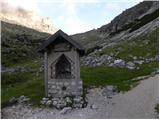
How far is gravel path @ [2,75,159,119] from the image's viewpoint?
27319 mm

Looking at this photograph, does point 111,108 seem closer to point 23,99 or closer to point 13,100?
point 23,99

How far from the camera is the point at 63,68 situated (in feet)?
115

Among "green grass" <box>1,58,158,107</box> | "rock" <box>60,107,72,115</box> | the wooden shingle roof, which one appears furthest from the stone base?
the wooden shingle roof

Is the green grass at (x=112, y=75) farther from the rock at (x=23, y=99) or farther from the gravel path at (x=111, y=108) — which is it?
the rock at (x=23, y=99)

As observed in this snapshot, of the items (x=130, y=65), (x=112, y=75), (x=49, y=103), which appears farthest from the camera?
(x=130, y=65)

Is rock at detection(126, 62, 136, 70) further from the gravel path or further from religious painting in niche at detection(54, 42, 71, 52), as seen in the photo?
religious painting in niche at detection(54, 42, 71, 52)

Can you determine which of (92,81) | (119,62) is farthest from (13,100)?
(119,62)

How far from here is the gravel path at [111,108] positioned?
27.3m

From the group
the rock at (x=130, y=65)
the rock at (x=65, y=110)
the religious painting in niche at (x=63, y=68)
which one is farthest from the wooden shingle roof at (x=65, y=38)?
the rock at (x=130, y=65)

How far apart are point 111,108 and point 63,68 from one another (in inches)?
322

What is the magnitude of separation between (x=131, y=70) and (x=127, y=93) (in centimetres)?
1422

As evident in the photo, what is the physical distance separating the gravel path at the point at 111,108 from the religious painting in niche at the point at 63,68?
10.3 ft

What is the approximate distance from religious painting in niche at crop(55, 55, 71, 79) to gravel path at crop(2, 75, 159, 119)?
3.15 metres

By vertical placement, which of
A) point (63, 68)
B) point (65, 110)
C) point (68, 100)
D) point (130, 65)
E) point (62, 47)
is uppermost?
point (62, 47)
